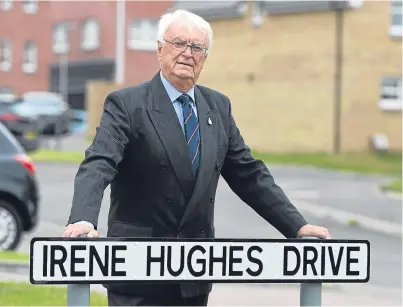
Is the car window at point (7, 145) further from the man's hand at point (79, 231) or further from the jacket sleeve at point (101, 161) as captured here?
the man's hand at point (79, 231)

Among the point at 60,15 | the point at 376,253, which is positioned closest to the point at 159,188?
the point at 376,253

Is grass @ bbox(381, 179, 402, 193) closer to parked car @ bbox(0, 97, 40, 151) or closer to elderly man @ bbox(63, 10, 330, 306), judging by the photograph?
parked car @ bbox(0, 97, 40, 151)

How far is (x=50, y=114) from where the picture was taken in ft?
143

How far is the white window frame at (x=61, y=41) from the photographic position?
209 ft

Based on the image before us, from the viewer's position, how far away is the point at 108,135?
424cm

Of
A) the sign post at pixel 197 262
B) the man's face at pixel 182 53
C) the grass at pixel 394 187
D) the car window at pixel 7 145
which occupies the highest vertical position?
the man's face at pixel 182 53

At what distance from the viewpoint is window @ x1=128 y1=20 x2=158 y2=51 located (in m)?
58.7

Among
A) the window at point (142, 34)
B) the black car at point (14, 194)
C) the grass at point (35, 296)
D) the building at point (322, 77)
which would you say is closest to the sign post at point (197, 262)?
the grass at point (35, 296)

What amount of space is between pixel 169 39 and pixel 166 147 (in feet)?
1.42

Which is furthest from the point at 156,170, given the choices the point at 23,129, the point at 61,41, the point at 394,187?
the point at 61,41

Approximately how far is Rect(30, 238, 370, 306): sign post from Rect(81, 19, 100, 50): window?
2258 inches

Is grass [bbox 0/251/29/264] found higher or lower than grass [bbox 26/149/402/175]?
higher

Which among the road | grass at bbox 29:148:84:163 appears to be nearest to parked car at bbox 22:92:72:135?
grass at bbox 29:148:84:163

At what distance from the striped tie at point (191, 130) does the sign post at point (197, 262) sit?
692 mm
